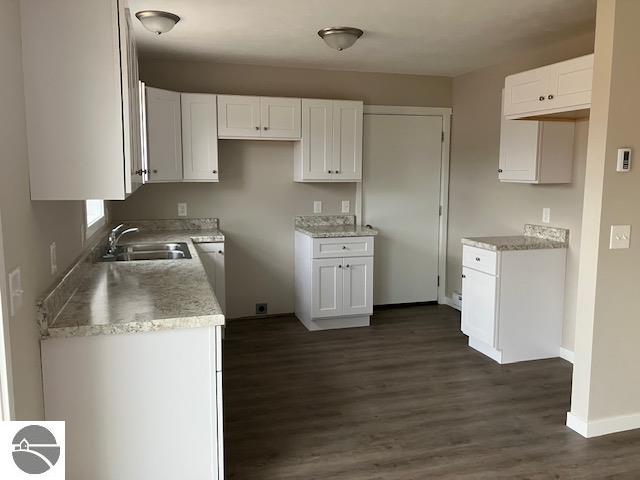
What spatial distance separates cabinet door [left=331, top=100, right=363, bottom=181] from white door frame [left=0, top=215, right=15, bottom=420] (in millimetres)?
3724

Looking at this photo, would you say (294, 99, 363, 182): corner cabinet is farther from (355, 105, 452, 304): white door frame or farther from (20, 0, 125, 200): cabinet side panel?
(20, 0, 125, 200): cabinet side panel

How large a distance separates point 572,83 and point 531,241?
1.36 metres

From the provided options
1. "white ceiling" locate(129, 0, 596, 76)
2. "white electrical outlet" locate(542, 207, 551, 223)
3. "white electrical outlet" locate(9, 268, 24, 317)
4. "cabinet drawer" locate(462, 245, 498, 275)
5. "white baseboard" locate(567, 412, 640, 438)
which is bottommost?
"white baseboard" locate(567, 412, 640, 438)

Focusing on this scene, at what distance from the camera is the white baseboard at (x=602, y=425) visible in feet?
9.70

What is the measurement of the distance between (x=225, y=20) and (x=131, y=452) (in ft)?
8.71

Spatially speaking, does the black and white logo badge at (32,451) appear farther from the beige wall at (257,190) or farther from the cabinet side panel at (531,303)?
the beige wall at (257,190)

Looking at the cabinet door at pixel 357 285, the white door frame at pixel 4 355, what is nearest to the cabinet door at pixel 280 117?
the cabinet door at pixel 357 285

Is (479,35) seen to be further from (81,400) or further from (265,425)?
(81,400)

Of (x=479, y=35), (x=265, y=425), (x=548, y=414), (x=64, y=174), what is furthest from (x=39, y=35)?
(x=548, y=414)

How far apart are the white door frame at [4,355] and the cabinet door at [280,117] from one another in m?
3.44

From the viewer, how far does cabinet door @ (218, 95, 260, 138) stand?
4664 millimetres

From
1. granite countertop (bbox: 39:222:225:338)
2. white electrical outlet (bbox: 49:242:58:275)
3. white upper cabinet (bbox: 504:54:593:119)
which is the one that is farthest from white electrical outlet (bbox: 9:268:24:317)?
white upper cabinet (bbox: 504:54:593:119)

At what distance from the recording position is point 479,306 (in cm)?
423

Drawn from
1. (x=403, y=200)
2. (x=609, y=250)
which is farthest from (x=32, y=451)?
(x=403, y=200)
